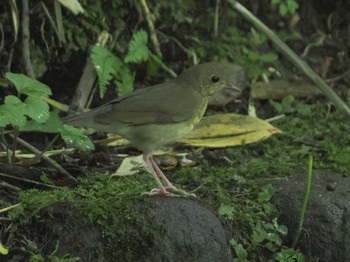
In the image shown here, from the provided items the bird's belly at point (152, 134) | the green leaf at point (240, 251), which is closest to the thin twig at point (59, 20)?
the bird's belly at point (152, 134)

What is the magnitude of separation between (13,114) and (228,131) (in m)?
2.29

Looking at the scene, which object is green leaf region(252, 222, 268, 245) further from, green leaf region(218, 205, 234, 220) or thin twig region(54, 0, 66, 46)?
thin twig region(54, 0, 66, 46)

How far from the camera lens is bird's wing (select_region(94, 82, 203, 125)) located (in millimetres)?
4977

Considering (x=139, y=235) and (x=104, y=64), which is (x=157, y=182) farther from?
(x=104, y=64)

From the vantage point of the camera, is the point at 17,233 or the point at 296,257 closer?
the point at 17,233

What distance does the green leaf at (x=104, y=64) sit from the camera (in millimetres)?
6215

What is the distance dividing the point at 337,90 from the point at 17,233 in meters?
4.22

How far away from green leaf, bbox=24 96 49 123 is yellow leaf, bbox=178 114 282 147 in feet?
5.75

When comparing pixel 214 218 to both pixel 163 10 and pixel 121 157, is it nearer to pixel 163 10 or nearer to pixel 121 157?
pixel 121 157

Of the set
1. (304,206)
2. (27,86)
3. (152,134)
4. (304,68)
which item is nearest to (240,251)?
(304,206)

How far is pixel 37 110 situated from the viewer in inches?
179

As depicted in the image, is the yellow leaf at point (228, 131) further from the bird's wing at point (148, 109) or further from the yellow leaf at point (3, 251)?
the yellow leaf at point (3, 251)

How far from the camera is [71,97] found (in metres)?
6.67

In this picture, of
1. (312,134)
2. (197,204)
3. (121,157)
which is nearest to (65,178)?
(121,157)
